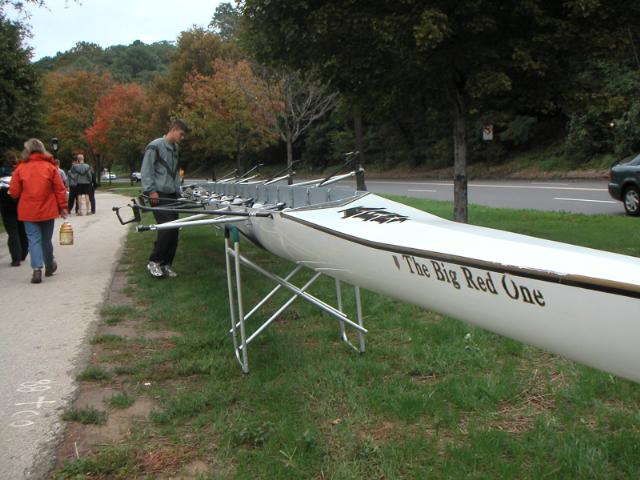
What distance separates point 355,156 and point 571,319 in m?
3.90

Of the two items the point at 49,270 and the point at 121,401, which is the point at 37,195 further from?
the point at 121,401

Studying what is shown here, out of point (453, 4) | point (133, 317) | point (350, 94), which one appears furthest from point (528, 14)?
point (133, 317)

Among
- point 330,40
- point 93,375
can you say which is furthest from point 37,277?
point 330,40

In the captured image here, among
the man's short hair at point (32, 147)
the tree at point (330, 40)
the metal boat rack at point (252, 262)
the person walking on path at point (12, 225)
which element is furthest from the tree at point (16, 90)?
the metal boat rack at point (252, 262)

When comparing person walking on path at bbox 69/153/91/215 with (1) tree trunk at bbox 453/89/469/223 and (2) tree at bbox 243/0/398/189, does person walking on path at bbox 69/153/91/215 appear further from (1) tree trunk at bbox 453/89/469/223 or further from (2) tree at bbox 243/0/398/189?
(1) tree trunk at bbox 453/89/469/223

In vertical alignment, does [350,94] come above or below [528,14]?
below

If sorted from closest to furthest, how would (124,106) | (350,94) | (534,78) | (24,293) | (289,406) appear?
1. (289,406)
2. (24,293)
3. (534,78)
4. (350,94)
5. (124,106)

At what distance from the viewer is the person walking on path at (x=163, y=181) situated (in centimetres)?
716

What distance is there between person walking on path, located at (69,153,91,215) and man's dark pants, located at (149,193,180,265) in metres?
9.64

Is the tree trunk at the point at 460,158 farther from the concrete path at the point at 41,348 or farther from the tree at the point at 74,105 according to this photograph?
the tree at the point at 74,105

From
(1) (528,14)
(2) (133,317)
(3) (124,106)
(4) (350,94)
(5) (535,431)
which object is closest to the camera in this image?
(5) (535,431)

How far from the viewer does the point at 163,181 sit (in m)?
7.32

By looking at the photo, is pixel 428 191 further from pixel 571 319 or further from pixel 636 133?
pixel 571 319

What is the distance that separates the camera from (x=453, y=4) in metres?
8.02
